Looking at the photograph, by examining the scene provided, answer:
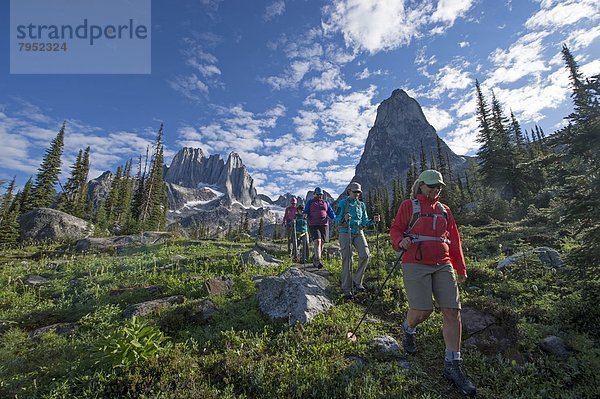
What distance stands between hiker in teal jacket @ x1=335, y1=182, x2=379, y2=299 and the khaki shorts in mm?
3082

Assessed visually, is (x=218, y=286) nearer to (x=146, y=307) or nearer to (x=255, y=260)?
(x=146, y=307)

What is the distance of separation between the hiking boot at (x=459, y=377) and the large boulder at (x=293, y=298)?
2.74m

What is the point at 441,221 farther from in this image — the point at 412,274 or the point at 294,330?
the point at 294,330

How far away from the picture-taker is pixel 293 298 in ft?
22.1

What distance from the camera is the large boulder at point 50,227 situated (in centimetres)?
2556

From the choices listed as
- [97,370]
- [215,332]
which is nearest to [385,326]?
[215,332]

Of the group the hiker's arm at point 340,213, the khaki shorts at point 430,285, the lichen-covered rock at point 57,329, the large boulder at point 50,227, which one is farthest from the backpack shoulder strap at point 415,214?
the large boulder at point 50,227

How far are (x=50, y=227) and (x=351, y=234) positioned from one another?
2977 cm

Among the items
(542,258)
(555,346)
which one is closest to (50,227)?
(555,346)

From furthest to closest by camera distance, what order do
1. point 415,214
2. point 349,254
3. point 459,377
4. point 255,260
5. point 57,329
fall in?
point 255,260, point 349,254, point 57,329, point 415,214, point 459,377

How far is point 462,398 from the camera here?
4043 millimetres

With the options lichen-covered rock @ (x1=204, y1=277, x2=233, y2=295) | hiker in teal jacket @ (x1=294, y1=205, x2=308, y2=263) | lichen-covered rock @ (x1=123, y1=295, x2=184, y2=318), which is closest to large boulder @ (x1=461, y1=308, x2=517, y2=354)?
lichen-covered rock @ (x1=204, y1=277, x2=233, y2=295)

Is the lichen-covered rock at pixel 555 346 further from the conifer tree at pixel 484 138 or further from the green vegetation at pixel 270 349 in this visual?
the conifer tree at pixel 484 138

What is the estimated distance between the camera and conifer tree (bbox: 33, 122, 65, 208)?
45.2 m
